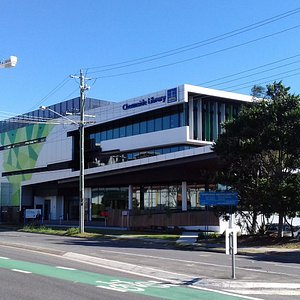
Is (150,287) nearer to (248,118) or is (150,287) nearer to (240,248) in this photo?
(240,248)

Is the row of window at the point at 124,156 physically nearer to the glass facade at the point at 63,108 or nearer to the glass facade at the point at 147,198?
the glass facade at the point at 147,198

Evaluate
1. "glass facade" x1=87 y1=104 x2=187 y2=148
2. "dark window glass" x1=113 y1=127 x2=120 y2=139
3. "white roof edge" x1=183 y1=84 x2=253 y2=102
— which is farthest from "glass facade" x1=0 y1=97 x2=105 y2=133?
"white roof edge" x1=183 y1=84 x2=253 y2=102

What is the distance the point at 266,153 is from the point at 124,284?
1973 centimetres

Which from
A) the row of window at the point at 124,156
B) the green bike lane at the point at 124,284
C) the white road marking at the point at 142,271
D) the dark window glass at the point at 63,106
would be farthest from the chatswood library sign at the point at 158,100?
the green bike lane at the point at 124,284

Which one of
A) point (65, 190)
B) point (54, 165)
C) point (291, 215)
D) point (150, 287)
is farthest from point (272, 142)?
point (54, 165)

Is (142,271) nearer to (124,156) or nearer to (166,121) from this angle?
(166,121)

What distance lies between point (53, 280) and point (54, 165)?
197ft

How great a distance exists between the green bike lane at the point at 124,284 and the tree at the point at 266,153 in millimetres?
15759

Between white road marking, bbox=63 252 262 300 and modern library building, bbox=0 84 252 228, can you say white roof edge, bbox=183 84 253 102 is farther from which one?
white road marking, bbox=63 252 262 300

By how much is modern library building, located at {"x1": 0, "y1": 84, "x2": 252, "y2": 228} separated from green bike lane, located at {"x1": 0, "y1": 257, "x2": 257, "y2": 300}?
1823 cm

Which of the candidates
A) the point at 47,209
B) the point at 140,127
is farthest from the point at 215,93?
the point at 47,209

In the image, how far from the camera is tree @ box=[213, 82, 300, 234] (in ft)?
91.7

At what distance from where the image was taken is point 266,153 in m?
30.2

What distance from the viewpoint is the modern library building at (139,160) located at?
146 ft
